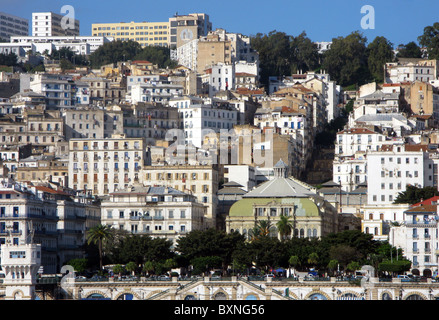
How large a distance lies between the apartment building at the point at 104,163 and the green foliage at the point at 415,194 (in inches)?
1368

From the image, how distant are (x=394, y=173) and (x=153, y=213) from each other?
3461cm

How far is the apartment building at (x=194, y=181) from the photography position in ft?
450

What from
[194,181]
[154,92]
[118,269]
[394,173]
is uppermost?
[154,92]

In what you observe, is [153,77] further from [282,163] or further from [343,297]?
[343,297]

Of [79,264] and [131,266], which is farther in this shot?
[79,264]

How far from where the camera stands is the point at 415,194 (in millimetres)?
134250

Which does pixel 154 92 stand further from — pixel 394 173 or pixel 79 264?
pixel 79 264

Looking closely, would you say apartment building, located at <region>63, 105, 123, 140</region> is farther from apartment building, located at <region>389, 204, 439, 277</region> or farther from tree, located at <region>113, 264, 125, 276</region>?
apartment building, located at <region>389, 204, 439, 277</region>

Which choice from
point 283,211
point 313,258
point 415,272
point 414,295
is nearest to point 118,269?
point 313,258

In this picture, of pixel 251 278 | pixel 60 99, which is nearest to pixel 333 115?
pixel 60 99

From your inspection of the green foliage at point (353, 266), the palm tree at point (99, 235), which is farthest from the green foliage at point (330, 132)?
the green foliage at point (353, 266)

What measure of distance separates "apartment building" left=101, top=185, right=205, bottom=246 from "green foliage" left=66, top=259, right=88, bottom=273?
1460 cm

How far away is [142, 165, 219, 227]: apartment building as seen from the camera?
137250mm

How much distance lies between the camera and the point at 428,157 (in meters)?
144
